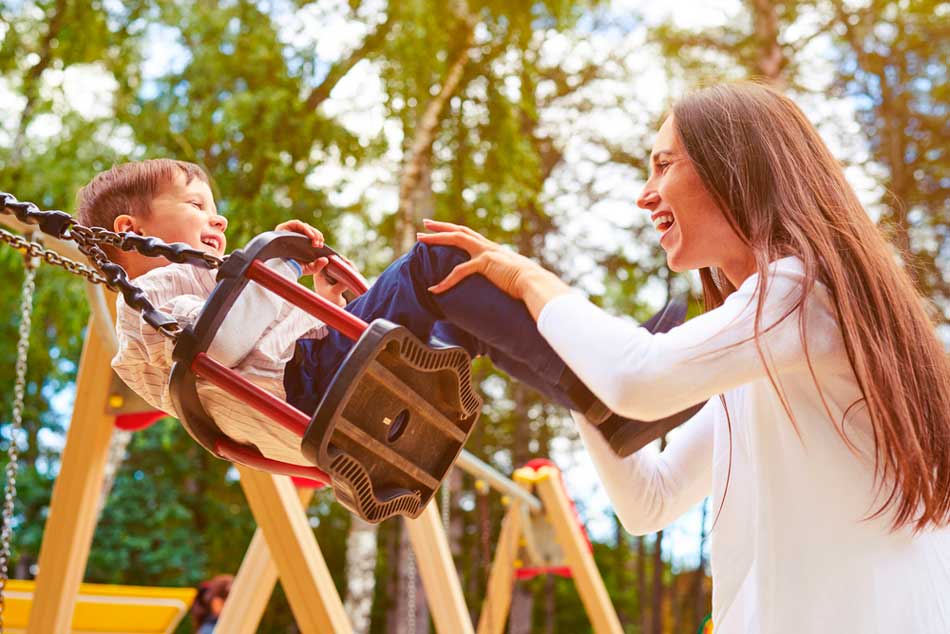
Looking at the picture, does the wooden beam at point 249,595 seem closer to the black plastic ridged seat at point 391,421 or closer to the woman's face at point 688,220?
the black plastic ridged seat at point 391,421

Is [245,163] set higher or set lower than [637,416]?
higher

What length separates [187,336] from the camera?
57.2 inches

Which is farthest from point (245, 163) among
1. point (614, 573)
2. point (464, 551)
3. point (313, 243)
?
point (614, 573)

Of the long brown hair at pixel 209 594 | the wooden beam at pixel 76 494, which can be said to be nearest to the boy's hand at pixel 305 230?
the wooden beam at pixel 76 494

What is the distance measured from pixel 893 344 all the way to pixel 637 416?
365mm

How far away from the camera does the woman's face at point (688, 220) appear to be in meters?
1.51

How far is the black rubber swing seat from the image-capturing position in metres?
1.36

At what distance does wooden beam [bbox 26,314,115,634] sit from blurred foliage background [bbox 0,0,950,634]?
3983 millimetres

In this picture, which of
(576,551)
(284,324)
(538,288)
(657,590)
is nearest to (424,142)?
(576,551)

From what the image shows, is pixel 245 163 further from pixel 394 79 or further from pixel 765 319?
pixel 765 319

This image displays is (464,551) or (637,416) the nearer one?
(637,416)

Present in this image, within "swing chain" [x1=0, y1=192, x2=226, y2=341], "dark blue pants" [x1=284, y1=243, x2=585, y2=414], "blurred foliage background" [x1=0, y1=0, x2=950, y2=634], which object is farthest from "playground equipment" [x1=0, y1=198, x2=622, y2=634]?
"blurred foliage background" [x1=0, y1=0, x2=950, y2=634]

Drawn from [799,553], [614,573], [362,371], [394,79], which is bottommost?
[799,553]

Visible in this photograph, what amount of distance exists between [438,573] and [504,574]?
2.43m
